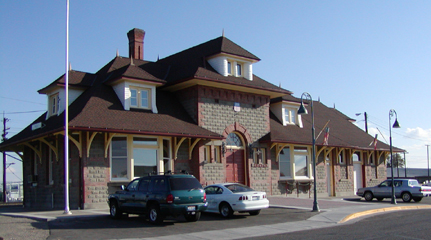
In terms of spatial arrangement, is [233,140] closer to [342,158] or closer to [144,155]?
[144,155]

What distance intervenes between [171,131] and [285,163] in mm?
10395

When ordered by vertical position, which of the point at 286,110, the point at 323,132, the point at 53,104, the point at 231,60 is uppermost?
the point at 231,60

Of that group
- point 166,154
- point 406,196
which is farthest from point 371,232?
point 406,196

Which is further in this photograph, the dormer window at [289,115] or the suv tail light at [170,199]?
the dormer window at [289,115]

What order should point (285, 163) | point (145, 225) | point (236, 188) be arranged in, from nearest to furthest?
point (145, 225), point (236, 188), point (285, 163)

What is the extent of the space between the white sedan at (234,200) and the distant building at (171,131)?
543 centimetres

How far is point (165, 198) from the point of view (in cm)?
1526

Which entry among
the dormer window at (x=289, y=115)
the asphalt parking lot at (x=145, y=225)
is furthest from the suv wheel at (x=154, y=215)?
the dormer window at (x=289, y=115)

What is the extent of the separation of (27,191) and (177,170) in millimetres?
9639

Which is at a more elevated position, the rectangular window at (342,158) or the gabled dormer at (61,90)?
the gabled dormer at (61,90)

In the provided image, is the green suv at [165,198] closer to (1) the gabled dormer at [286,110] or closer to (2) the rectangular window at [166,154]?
(2) the rectangular window at [166,154]

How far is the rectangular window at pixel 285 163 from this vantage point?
30469 mm

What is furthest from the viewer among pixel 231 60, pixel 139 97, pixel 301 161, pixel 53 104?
pixel 301 161

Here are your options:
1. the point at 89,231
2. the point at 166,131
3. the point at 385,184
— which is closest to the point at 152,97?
the point at 166,131
